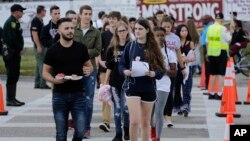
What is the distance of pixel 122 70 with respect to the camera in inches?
408

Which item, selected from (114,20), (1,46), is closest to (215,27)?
(1,46)

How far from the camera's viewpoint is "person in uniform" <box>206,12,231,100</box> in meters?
18.3

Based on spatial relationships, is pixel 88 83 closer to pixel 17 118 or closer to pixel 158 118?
pixel 158 118

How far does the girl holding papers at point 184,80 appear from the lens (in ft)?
48.9

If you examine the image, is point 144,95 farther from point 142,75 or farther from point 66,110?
point 66,110

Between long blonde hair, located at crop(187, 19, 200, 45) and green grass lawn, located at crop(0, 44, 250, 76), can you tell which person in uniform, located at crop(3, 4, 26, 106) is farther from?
green grass lawn, located at crop(0, 44, 250, 76)

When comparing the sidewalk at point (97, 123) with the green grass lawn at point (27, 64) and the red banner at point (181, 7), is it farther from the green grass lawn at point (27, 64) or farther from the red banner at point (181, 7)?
the red banner at point (181, 7)

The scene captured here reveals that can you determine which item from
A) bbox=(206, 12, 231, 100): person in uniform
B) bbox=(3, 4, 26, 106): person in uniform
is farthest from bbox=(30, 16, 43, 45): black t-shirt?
bbox=(206, 12, 231, 100): person in uniform

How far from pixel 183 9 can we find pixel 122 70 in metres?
21.1

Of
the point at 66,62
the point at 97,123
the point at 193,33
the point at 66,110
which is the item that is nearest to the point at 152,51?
the point at 66,62

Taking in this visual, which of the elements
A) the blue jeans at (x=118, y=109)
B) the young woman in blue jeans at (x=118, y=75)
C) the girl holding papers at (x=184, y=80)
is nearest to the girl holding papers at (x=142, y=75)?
the young woman in blue jeans at (x=118, y=75)

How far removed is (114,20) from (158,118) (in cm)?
212

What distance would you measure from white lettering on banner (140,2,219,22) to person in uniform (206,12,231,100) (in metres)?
12.3

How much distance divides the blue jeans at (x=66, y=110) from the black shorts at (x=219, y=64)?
356 inches
